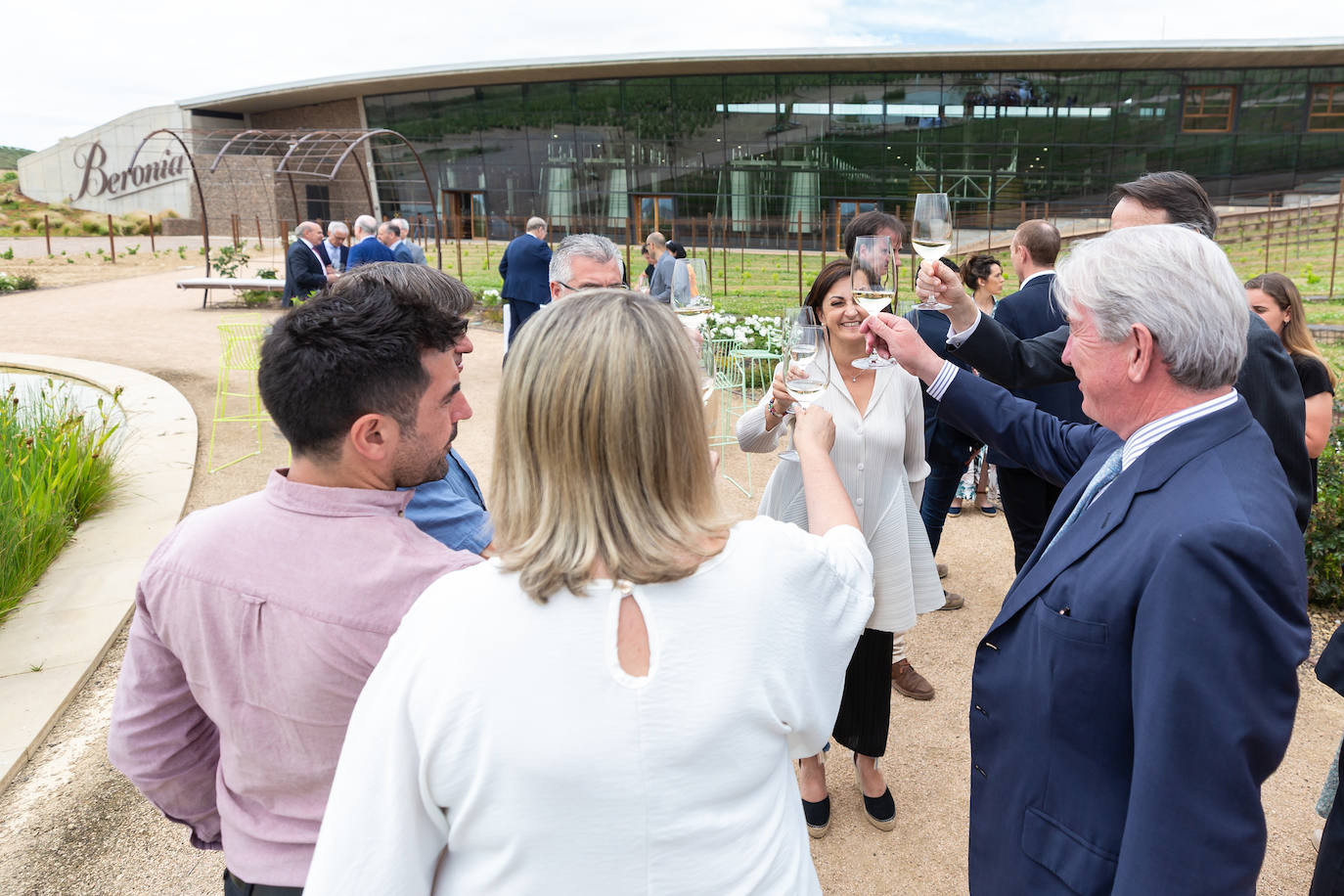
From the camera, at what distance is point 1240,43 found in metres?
30.5

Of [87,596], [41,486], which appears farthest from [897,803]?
[41,486]

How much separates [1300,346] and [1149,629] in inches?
131

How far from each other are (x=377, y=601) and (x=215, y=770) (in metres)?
0.68

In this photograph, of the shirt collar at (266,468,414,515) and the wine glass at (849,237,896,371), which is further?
the wine glass at (849,237,896,371)

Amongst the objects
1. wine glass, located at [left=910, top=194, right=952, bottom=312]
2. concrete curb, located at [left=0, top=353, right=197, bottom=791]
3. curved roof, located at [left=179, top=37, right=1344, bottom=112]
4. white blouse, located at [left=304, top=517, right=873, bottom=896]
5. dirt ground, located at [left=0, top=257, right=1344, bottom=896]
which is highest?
curved roof, located at [left=179, top=37, right=1344, bottom=112]

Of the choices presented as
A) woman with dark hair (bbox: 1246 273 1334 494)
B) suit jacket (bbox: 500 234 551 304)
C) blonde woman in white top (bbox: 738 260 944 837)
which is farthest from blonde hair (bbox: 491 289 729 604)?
suit jacket (bbox: 500 234 551 304)

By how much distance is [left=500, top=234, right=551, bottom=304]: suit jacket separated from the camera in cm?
1034

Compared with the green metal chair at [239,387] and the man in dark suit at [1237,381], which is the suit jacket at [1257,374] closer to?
the man in dark suit at [1237,381]

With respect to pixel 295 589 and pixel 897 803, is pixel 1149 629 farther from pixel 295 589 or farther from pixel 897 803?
pixel 897 803

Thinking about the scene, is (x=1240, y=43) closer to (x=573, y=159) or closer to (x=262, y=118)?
(x=573, y=159)

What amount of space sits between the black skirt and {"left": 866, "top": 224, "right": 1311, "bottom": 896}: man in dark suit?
132 centimetres

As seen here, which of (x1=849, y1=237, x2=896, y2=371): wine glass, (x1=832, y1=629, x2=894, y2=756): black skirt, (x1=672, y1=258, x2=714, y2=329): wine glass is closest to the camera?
(x1=849, y1=237, x2=896, y2=371): wine glass

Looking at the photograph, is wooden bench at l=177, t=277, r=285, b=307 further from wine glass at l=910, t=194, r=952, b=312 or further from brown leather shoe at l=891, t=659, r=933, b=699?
wine glass at l=910, t=194, r=952, b=312

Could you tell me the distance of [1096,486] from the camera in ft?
6.03
